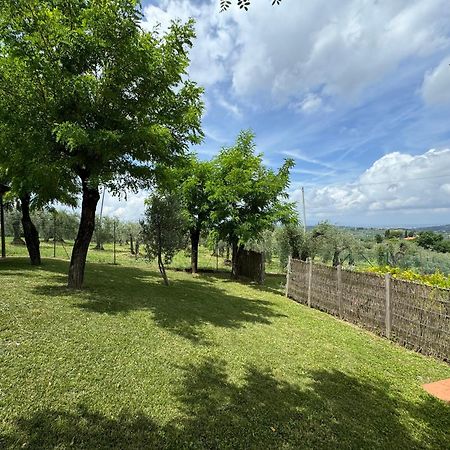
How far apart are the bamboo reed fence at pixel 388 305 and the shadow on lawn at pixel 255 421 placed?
2318mm

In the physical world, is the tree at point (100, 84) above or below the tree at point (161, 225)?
above

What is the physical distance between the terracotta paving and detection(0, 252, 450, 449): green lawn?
181 millimetres

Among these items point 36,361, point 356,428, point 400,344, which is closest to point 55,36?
point 36,361

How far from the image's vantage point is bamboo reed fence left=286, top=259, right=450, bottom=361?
6.40 m

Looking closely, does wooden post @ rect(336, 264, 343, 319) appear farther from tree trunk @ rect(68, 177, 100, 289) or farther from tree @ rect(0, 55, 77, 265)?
tree @ rect(0, 55, 77, 265)

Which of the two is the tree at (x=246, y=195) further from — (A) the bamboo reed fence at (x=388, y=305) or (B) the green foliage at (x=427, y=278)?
(B) the green foliage at (x=427, y=278)

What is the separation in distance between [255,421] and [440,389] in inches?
142

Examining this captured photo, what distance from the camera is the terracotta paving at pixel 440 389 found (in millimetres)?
4863

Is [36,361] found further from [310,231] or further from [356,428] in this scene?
[310,231]

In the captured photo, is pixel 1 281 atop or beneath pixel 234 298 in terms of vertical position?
atop

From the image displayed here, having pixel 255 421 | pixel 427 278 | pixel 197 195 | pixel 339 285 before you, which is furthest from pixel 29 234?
pixel 427 278

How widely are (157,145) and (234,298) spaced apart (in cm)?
643

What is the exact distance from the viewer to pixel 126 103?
7727 millimetres

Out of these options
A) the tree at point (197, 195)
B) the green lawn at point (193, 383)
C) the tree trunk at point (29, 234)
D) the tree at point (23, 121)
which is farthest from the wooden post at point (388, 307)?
the tree trunk at point (29, 234)
